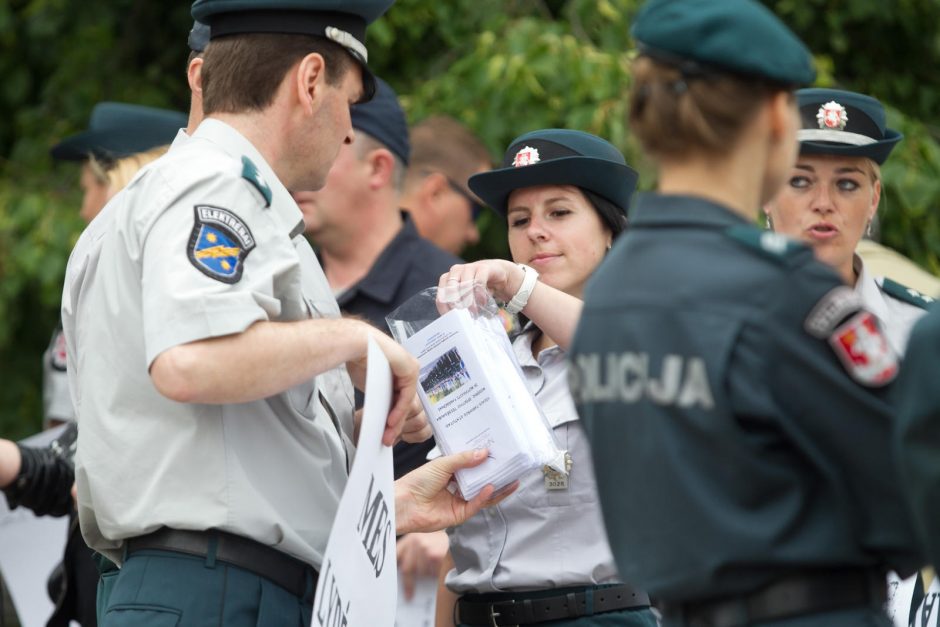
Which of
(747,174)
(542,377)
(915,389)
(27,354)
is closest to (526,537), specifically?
(542,377)

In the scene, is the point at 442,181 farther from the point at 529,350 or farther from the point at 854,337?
the point at 854,337

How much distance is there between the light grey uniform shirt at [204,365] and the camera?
2787 mm

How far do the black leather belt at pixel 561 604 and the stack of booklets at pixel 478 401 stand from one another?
399 millimetres

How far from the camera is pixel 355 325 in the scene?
2943 mm

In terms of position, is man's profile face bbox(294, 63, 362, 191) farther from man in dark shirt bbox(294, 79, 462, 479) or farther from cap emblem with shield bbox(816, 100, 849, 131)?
man in dark shirt bbox(294, 79, 462, 479)

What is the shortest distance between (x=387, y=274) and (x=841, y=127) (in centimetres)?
176

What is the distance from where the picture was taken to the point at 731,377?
2105 mm

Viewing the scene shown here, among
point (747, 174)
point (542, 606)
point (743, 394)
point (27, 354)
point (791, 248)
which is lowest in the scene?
point (542, 606)

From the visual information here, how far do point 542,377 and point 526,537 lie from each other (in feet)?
1.37

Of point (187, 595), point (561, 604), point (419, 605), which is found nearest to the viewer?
point (187, 595)

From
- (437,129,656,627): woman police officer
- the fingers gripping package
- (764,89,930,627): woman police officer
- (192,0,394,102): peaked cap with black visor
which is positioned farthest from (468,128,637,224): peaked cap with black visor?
(192,0,394,102): peaked cap with black visor

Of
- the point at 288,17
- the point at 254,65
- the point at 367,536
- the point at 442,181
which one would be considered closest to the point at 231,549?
the point at 367,536

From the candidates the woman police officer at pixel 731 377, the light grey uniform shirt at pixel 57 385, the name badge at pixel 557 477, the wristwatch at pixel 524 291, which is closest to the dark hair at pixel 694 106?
the woman police officer at pixel 731 377

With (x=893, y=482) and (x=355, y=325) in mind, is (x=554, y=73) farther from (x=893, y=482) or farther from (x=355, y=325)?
(x=893, y=482)
